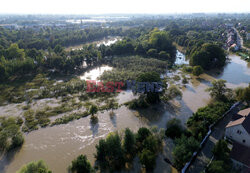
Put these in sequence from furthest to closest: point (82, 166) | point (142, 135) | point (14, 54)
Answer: point (14, 54) < point (142, 135) < point (82, 166)

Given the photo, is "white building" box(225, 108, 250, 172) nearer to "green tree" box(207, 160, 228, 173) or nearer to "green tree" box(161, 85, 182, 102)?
"green tree" box(207, 160, 228, 173)

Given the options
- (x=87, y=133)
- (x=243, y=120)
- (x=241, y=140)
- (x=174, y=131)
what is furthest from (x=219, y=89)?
(x=87, y=133)

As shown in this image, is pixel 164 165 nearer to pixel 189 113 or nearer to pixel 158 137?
pixel 158 137

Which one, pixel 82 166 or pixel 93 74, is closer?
pixel 82 166

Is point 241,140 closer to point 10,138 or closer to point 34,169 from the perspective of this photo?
point 34,169

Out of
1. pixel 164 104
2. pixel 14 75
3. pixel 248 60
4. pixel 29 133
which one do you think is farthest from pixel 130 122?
pixel 248 60

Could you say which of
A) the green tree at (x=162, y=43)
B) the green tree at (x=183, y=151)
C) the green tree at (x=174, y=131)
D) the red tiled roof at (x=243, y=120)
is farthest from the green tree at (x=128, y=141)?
the green tree at (x=162, y=43)

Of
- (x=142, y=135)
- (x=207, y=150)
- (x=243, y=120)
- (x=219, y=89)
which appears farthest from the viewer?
(x=219, y=89)
